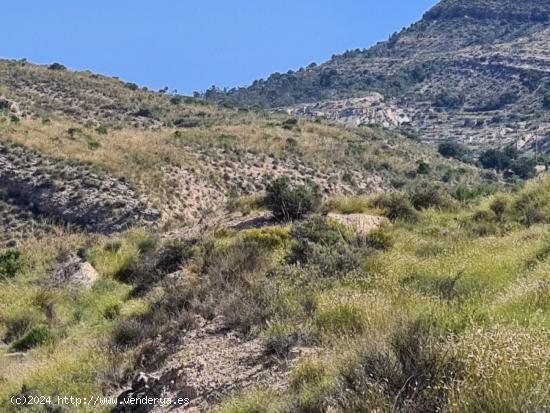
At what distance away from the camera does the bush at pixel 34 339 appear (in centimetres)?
979

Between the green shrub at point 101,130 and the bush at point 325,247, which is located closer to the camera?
the bush at point 325,247

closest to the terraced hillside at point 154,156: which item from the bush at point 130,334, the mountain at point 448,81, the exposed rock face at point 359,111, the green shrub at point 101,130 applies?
the green shrub at point 101,130

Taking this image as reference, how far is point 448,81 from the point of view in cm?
9325

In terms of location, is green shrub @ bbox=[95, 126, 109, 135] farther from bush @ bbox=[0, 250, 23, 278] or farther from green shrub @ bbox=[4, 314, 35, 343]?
green shrub @ bbox=[4, 314, 35, 343]

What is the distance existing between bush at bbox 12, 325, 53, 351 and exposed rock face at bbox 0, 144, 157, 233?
18378mm

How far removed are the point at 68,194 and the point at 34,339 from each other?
21.5 meters

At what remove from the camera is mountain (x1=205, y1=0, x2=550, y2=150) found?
75438 millimetres

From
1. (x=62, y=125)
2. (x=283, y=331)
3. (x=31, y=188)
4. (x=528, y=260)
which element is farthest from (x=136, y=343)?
(x=62, y=125)

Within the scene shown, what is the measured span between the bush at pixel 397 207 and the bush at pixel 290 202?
1367mm

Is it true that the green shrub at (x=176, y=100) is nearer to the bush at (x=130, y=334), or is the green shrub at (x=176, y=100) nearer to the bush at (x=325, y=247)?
the bush at (x=325, y=247)

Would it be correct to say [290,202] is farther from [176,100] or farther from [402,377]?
[176,100]

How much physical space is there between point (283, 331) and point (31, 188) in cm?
2699

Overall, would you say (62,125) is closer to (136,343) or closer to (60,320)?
(60,320)

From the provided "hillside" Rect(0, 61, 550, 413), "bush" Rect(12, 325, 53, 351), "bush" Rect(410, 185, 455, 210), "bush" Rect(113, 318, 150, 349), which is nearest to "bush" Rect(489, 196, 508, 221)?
"hillside" Rect(0, 61, 550, 413)
